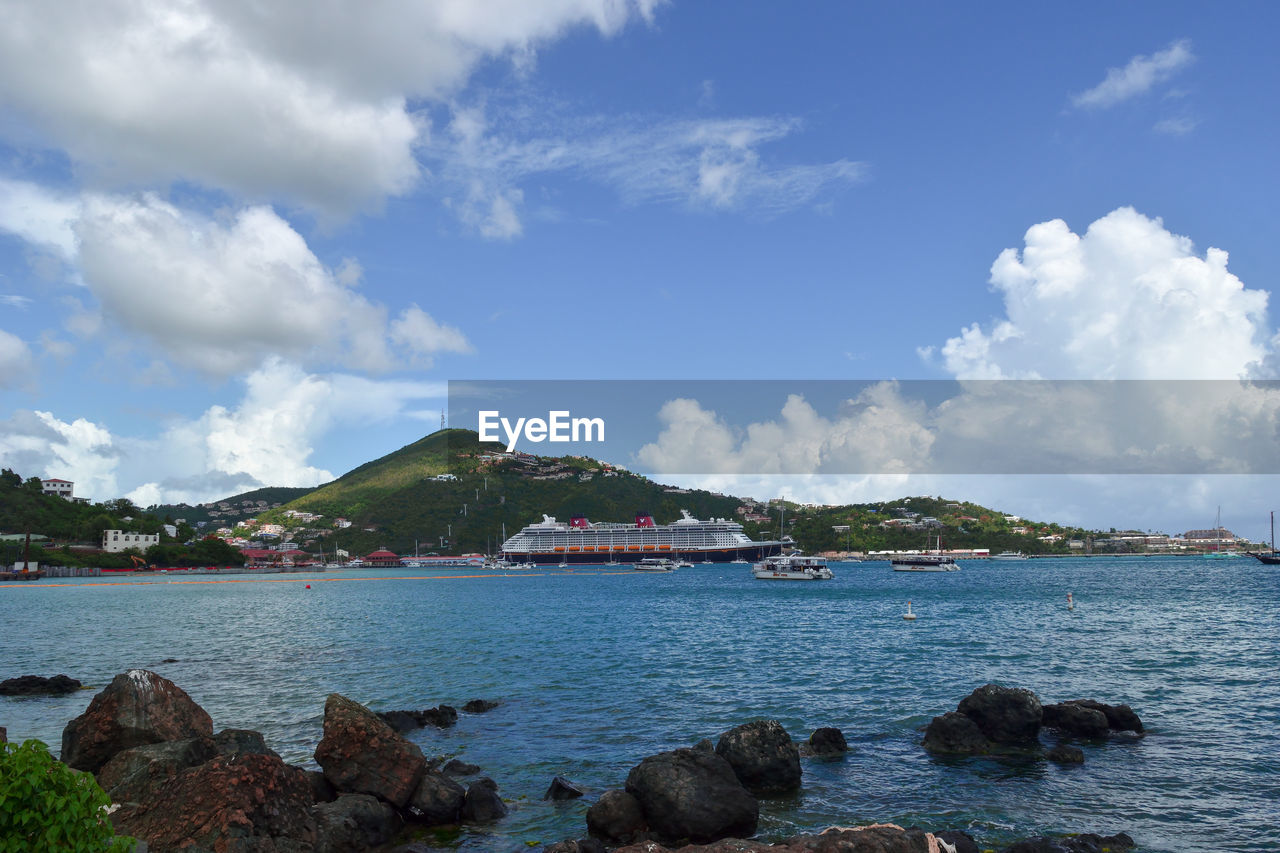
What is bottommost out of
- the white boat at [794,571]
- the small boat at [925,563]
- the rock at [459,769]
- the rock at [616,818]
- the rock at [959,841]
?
the small boat at [925,563]

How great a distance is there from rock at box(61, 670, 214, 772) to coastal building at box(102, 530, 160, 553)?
156 meters

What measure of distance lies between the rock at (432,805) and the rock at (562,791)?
1878 mm

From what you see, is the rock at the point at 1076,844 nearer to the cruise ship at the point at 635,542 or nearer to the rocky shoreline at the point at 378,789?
the rocky shoreline at the point at 378,789

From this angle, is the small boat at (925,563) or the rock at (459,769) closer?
the rock at (459,769)

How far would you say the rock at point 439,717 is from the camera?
20.9 m

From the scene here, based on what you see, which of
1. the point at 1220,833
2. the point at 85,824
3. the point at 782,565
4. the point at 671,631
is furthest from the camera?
the point at 782,565

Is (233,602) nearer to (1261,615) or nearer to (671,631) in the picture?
(671,631)

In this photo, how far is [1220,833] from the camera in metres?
12.6

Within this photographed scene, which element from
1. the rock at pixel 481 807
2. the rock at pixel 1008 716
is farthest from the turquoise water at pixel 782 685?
the rock at pixel 1008 716

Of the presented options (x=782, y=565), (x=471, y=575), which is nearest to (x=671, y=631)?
(x=782, y=565)

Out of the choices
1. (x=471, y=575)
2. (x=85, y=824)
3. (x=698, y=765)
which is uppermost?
(x=85, y=824)

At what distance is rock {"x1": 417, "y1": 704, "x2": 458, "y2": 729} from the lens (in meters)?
20.9

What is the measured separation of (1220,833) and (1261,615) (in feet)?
153

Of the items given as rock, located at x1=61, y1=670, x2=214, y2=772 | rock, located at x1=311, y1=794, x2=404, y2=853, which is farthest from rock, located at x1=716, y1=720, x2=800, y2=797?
rock, located at x1=61, y1=670, x2=214, y2=772
